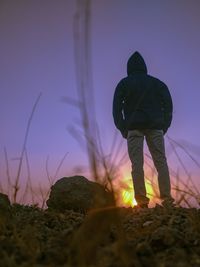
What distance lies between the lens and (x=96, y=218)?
180 cm

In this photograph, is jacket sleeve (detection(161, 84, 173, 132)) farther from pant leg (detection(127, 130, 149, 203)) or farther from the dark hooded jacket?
pant leg (detection(127, 130, 149, 203))

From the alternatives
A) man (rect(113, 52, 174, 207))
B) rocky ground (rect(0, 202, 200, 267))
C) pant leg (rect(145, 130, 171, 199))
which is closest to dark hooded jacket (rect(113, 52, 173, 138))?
man (rect(113, 52, 174, 207))

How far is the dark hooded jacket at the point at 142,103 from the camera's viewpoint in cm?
509

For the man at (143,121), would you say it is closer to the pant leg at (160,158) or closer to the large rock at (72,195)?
the pant leg at (160,158)

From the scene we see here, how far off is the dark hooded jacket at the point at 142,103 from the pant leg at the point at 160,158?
0.11 meters

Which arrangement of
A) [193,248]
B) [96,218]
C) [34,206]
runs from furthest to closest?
[34,206] → [193,248] → [96,218]

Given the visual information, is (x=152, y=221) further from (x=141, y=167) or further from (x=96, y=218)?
(x=141, y=167)

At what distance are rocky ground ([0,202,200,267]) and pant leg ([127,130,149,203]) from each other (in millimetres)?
1847

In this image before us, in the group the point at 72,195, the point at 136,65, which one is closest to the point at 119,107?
the point at 136,65

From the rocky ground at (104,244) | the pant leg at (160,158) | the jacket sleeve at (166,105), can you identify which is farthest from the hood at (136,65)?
the rocky ground at (104,244)

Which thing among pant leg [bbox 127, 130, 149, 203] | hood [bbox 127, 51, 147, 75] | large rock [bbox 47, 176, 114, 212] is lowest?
large rock [bbox 47, 176, 114, 212]

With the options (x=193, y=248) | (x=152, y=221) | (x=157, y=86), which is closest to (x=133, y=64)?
(x=157, y=86)

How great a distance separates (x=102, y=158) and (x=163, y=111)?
379cm

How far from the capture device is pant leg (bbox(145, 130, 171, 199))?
511 cm
